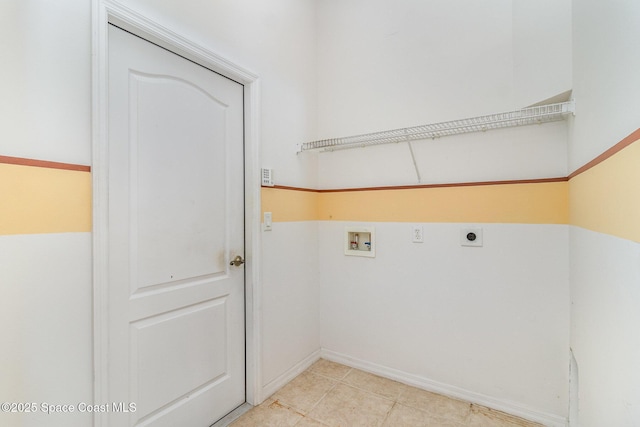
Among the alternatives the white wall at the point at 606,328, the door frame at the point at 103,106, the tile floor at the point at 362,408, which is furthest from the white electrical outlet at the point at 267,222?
the white wall at the point at 606,328

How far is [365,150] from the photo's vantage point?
228cm

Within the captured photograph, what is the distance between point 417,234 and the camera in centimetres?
205

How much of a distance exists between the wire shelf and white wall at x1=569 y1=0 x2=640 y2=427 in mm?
137

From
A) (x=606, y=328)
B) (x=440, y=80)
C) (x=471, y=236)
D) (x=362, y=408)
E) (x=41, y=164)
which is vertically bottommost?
(x=362, y=408)

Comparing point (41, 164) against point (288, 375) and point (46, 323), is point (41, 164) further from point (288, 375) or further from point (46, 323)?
point (288, 375)

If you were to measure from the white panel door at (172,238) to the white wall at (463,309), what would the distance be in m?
0.93

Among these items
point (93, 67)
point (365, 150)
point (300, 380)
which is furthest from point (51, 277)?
point (365, 150)

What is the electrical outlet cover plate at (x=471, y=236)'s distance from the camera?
1.84 meters

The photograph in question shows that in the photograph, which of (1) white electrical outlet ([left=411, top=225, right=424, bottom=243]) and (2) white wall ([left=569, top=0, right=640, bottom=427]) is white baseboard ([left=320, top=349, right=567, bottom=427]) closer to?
(2) white wall ([left=569, top=0, right=640, bottom=427])

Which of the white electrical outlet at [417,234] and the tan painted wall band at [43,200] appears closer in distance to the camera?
the tan painted wall band at [43,200]

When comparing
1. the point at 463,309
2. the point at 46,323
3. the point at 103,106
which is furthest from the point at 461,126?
the point at 46,323

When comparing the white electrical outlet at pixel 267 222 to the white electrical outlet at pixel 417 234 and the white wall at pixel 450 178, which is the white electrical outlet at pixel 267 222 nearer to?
the white wall at pixel 450 178

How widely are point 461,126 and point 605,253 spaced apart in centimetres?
104

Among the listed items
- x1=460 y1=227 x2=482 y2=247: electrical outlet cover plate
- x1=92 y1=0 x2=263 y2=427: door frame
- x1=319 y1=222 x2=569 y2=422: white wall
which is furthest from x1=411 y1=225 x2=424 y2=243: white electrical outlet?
x1=92 y1=0 x2=263 y2=427: door frame
